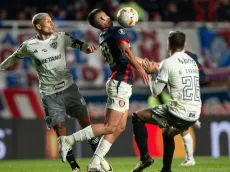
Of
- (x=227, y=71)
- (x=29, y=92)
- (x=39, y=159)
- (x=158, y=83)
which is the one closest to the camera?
(x=158, y=83)

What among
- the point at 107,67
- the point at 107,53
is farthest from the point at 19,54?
the point at 107,67

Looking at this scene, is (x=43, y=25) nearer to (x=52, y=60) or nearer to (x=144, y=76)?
(x=52, y=60)

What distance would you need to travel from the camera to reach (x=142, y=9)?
754 inches

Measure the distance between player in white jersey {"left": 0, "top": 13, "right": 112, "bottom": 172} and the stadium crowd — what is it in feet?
27.3

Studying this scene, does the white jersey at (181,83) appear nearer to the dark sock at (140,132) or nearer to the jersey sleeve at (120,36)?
the dark sock at (140,132)

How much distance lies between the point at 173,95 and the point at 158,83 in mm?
268

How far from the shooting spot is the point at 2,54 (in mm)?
17609

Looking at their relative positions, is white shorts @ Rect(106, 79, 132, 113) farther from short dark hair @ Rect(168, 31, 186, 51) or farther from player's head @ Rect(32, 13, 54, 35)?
player's head @ Rect(32, 13, 54, 35)

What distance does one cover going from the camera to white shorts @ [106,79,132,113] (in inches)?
362

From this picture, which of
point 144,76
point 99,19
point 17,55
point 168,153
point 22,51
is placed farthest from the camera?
point 17,55

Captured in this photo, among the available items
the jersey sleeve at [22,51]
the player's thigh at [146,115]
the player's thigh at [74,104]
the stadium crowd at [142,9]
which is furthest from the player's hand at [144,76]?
the stadium crowd at [142,9]

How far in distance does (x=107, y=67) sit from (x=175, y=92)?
30.8 feet

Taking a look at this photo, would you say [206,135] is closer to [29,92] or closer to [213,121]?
[213,121]

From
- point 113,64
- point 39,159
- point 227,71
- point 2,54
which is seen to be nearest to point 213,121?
point 227,71
